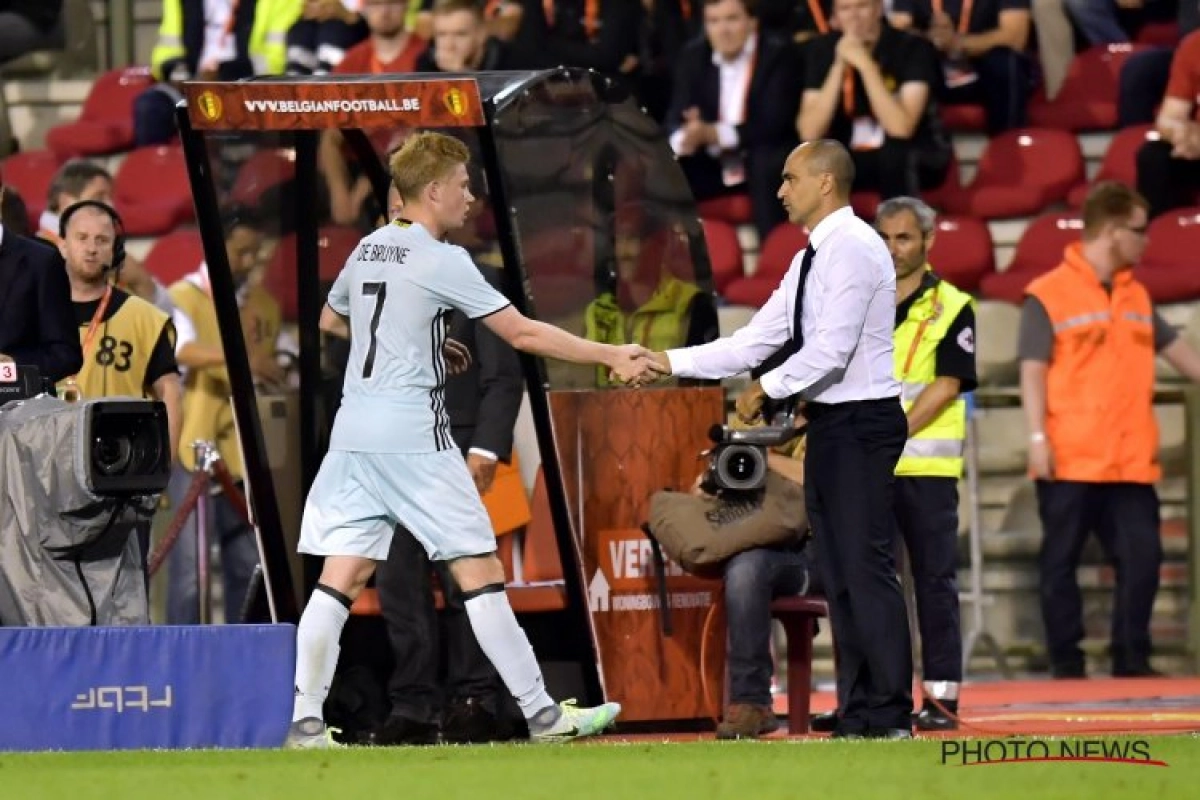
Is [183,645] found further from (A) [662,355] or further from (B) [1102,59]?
(B) [1102,59]

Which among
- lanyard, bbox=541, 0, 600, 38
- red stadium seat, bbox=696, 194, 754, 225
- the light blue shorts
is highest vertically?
lanyard, bbox=541, 0, 600, 38

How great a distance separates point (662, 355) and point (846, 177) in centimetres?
86

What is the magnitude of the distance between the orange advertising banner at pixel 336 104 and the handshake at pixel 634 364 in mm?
938

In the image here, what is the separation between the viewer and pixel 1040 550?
13180 mm

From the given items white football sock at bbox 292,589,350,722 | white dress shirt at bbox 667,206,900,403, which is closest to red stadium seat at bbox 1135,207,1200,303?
white dress shirt at bbox 667,206,900,403

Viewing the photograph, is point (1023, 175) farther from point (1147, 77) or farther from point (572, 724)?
point (572, 724)

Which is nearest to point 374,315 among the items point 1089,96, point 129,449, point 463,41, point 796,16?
point 129,449

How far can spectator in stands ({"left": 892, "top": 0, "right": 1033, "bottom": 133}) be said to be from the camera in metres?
14.4

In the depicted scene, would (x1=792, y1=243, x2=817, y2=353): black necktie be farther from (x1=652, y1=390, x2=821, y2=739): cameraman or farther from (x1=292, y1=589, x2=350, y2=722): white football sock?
(x1=292, y1=589, x2=350, y2=722): white football sock

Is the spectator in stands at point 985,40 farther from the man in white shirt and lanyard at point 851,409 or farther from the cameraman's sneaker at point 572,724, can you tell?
the cameraman's sneaker at point 572,724

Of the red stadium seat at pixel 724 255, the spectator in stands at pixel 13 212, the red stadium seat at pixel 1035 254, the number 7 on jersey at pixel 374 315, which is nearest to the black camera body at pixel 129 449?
the number 7 on jersey at pixel 374 315

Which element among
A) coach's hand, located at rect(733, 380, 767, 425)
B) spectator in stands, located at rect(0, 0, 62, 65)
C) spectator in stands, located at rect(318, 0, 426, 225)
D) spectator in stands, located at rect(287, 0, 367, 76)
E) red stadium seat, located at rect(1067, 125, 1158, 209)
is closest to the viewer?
coach's hand, located at rect(733, 380, 767, 425)

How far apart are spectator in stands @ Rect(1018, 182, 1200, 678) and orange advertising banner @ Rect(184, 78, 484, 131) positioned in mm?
4199

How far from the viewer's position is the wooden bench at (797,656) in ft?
31.8
